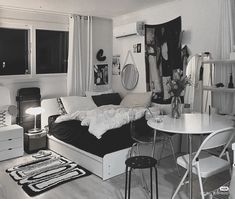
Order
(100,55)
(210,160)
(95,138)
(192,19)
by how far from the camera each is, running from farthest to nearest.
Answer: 1. (100,55)
2. (192,19)
3. (95,138)
4. (210,160)

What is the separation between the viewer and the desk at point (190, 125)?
7.23 ft

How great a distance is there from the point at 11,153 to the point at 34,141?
378 mm

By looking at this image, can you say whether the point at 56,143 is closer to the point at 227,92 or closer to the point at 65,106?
the point at 65,106

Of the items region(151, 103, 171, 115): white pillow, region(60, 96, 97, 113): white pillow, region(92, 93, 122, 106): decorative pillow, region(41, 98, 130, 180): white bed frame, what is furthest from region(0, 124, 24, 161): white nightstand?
region(151, 103, 171, 115): white pillow

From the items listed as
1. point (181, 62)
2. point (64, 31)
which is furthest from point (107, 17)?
point (181, 62)

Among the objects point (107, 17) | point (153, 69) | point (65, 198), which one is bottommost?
point (65, 198)

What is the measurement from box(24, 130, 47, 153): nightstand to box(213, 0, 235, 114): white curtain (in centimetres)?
264

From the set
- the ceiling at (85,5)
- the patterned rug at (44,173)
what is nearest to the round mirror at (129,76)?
the ceiling at (85,5)

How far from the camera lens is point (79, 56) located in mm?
4922

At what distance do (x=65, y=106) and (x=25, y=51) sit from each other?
1.21 meters

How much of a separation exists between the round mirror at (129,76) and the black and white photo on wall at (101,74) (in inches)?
16.3

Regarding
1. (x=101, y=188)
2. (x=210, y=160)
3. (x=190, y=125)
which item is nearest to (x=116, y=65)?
(x=101, y=188)

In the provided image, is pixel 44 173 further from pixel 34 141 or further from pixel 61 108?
pixel 61 108

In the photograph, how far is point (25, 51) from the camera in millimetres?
4516
